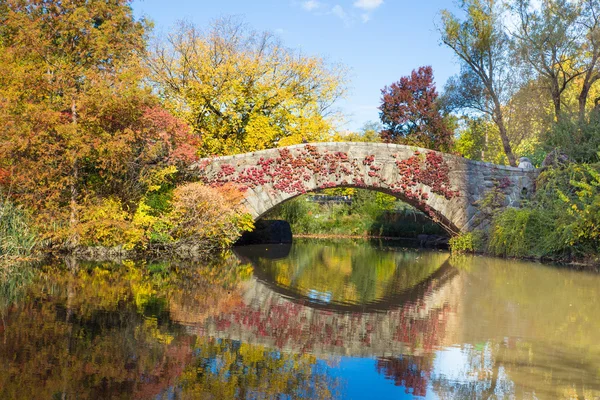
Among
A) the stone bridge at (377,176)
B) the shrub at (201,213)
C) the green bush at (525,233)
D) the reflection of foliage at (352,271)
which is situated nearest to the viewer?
the reflection of foliage at (352,271)

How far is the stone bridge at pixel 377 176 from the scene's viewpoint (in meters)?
14.0

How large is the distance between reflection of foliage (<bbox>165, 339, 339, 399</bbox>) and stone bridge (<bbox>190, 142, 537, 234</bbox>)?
921 cm

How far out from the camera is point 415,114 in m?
28.4

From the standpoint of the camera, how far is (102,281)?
26.2ft

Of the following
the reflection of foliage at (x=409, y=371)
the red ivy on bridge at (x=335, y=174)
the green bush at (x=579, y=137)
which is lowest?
the reflection of foliage at (x=409, y=371)

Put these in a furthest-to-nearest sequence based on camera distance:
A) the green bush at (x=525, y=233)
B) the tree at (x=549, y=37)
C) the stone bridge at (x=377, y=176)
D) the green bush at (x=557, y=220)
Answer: the tree at (x=549, y=37) < the stone bridge at (x=377, y=176) < the green bush at (x=525, y=233) < the green bush at (x=557, y=220)

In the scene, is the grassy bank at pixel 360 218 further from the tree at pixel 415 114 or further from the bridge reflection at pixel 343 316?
the bridge reflection at pixel 343 316

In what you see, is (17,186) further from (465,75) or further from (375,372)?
(465,75)

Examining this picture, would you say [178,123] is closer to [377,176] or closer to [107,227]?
[107,227]

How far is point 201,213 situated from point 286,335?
7144 mm

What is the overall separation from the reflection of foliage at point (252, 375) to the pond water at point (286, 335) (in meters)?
0.01

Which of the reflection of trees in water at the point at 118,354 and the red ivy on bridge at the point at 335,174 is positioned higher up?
the red ivy on bridge at the point at 335,174

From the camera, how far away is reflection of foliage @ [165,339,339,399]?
12.1 feet

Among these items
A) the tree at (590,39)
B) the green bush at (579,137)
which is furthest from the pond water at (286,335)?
the tree at (590,39)
